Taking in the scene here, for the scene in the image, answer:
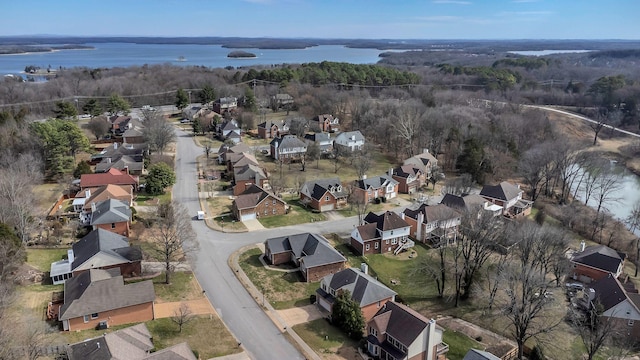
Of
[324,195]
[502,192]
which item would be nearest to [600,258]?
[502,192]

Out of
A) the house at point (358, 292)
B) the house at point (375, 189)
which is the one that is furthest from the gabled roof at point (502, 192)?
the house at point (358, 292)

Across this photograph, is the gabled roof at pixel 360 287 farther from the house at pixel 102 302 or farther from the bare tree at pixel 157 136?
the bare tree at pixel 157 136

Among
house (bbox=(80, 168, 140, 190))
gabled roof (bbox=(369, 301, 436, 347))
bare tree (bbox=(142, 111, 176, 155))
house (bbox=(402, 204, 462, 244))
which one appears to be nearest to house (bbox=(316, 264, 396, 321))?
gabled roof (bbox=(369, 301, 436, 347))

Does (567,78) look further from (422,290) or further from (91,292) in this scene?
(91,292)

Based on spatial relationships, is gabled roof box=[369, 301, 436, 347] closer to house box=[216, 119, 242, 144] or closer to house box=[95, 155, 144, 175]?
house box=[95, 155, 144, 175]

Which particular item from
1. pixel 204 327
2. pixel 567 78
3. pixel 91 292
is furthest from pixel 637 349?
pixel 567 78

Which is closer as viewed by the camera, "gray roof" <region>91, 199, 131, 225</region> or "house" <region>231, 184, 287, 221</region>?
"gray roof" <region>91, 199, 131, 225</region>

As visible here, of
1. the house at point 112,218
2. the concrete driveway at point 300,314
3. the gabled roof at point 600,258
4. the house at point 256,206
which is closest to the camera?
the concrete driveway at point 300,314
